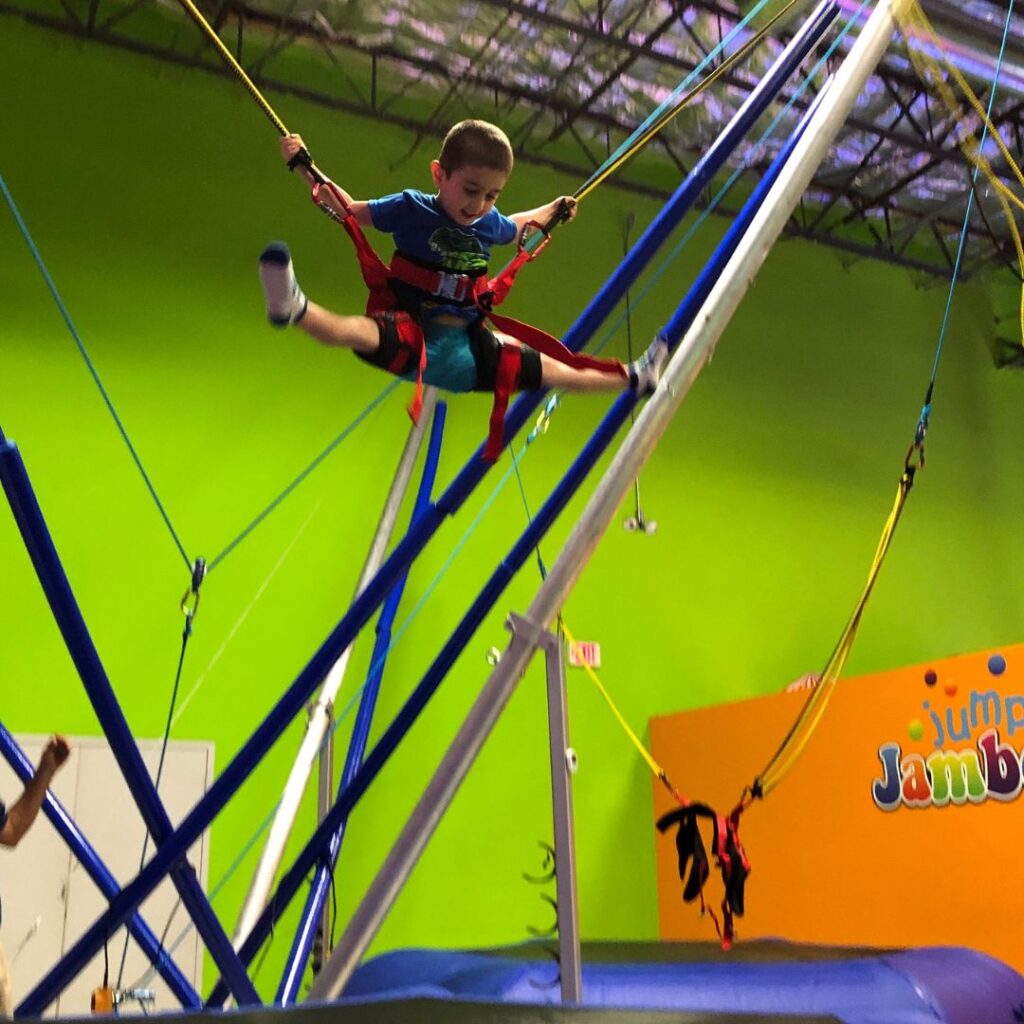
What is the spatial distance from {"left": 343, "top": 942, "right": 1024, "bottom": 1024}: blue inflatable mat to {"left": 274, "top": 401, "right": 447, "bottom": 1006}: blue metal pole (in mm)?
242

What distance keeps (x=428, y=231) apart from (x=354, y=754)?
2.16m

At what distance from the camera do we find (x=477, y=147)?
6.47ft

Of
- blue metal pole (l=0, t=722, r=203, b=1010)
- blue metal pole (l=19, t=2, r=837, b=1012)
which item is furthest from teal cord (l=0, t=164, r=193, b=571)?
blue metal pole (l=0, t=722, r=203, b=1010)

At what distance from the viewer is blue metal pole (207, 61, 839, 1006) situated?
2.60 meters

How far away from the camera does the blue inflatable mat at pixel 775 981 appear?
3.24 meters

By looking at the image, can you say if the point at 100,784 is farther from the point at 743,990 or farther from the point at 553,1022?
the point at 553,1022

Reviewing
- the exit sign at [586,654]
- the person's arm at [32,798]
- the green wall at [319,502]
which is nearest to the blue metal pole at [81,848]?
the person's arm at [32,798]

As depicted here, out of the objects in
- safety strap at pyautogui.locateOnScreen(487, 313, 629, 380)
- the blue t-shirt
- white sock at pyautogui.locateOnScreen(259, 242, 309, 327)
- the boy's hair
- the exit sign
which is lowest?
white sock at pyautogui.locateOnScreen(259, 242, 309, 327)

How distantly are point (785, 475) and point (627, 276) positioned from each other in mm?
4153

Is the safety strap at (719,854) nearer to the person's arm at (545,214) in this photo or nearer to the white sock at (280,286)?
the person's arm at (545,214)

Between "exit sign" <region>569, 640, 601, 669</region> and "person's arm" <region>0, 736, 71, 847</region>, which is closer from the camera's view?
"person's arm" <region>0, 736, 71, 847</region>

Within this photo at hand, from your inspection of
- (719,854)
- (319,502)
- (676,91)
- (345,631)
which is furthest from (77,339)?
(676,91)

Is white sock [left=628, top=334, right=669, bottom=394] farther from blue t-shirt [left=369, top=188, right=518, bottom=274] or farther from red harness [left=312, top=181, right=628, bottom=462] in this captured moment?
blue t-shirt [left=369, top=188, right=518, bottom=274]

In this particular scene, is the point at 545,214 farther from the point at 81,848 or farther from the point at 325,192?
the point at 81,848
